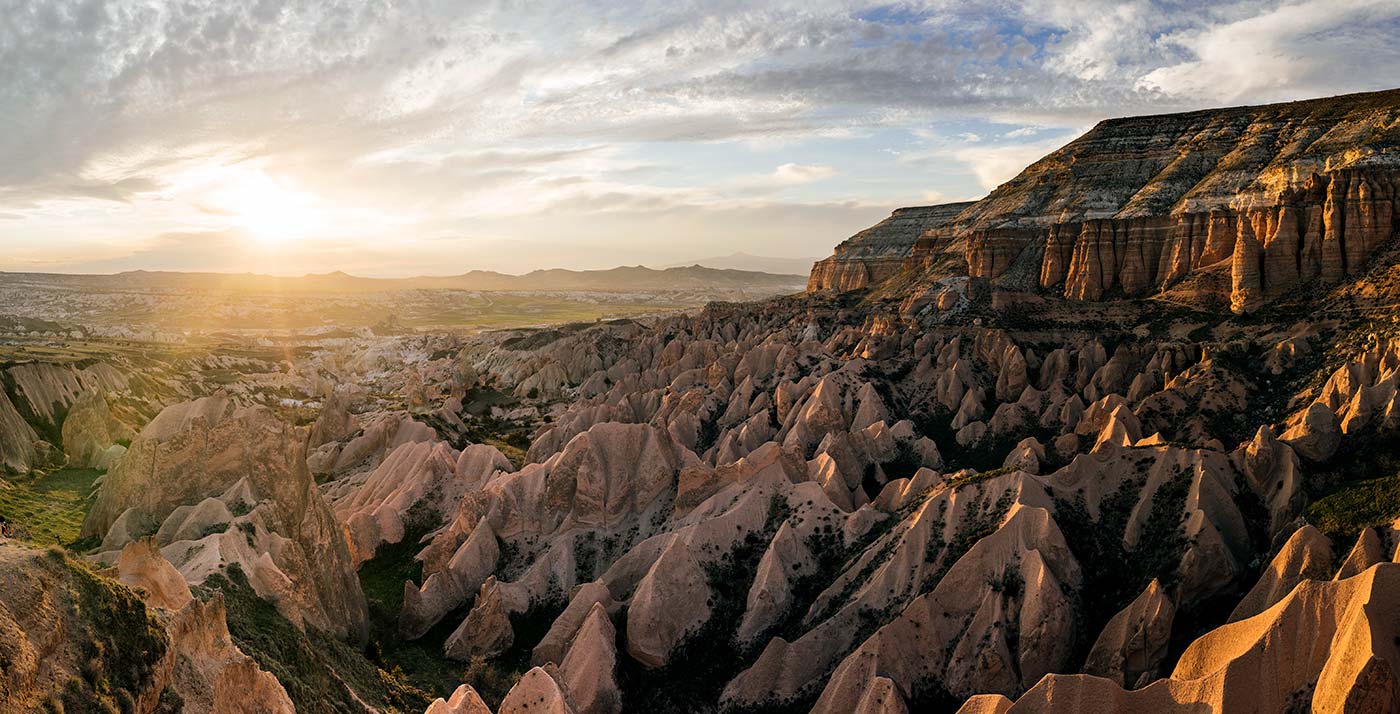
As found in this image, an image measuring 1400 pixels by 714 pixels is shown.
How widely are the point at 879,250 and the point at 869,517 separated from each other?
4192 inches

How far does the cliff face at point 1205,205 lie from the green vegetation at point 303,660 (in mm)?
66712

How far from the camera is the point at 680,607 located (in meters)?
31.3

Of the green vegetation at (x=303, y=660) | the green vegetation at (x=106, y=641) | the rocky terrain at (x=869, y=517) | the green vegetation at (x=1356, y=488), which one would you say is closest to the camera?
the green vegetation at (x=106, y=641)

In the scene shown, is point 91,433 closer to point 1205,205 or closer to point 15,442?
point 15,442

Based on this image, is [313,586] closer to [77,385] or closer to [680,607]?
[680,607]

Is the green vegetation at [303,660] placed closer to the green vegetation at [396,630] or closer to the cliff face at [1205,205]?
the green vegetation at [396,630]

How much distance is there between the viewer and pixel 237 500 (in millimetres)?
29922

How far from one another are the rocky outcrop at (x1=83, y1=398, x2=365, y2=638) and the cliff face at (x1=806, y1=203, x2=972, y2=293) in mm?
106226

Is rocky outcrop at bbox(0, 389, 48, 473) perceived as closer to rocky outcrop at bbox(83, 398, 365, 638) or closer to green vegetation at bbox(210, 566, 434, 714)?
rocky outcrop at bbox(83, 398, 365, 638)

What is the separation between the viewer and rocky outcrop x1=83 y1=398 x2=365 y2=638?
2742cm

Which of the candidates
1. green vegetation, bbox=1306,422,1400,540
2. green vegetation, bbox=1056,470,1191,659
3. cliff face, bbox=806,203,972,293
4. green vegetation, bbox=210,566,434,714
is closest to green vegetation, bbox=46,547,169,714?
green vegetation, bbox=210,566,434,714

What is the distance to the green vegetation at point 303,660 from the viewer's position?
19938 mm

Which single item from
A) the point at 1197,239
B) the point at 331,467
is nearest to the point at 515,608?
the point at 331,467

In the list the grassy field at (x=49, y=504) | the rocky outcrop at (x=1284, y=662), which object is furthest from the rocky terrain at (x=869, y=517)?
the grassy field at (x=49, y=504)
